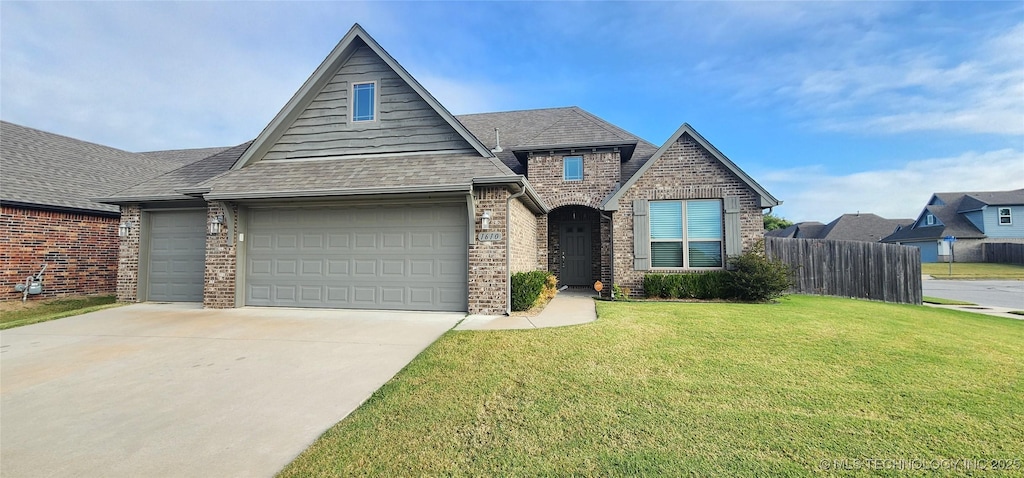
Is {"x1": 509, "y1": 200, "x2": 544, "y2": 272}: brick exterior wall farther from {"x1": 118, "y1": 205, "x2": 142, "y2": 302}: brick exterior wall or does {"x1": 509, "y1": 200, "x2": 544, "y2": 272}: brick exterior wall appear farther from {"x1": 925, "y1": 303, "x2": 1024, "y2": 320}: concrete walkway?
{"x1": 925, "y1": 303, "x2": 1024, "y2": 320}: concrete walkway

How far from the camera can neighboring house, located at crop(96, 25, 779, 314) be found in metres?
8.34

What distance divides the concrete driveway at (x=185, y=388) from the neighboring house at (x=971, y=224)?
4220cm

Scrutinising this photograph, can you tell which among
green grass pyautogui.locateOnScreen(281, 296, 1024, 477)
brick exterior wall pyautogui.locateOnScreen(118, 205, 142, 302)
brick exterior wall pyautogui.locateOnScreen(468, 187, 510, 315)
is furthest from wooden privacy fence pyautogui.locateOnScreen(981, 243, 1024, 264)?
brick exterior wall pyautogui.locateOnScreen(118, 205, 142, 302)

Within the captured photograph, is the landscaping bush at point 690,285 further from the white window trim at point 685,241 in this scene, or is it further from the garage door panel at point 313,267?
the garage door panel at point 313,267

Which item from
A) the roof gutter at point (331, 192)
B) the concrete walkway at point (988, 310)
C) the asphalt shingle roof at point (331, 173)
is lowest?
the concrete walkway at point (988, 310)

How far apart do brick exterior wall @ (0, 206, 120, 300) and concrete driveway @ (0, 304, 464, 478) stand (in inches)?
215

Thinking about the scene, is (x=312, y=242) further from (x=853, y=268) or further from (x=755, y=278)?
(x=853, y=268)

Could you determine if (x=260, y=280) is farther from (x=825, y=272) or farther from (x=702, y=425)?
(x=825, y=272)

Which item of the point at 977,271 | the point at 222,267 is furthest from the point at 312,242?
the point at 977,271

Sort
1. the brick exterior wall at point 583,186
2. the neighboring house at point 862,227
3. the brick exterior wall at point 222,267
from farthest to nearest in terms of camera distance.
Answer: the neighboring house at point 862,227 → the brick exterior wall at point 583,186 → the brick exterior wall at point 222,267

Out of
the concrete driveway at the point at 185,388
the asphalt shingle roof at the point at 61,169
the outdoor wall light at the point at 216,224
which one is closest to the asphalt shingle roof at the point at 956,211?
the concrete driveway at the point at 185,388

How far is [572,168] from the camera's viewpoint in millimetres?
13188

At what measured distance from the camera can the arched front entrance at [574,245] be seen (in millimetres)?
13914

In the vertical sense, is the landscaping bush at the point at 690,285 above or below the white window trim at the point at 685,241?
below
